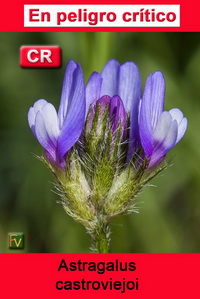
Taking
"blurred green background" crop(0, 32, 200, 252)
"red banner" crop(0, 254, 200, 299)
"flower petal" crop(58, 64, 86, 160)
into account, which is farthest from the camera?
"blurred green background" crop(0, 32, 200, 252)

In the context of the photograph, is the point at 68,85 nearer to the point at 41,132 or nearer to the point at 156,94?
the point at 41,132

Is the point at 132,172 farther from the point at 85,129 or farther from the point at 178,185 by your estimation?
the point at 178,185

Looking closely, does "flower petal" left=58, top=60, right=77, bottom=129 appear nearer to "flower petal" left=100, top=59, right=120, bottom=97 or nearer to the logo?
"flower petal" left=100, top=59, right=120, bottom=97

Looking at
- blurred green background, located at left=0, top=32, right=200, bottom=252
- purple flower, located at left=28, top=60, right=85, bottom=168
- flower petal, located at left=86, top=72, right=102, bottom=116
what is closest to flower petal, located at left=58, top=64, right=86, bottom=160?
purple flower, located at left=28, top=60, right=85, bottom=168

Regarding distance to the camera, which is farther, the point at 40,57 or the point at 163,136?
the point at 40,57

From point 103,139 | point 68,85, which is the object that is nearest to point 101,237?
point 103,139

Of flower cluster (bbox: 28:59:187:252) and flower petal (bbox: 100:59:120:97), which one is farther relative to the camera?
flower petal (bbox: 100:59:120:97)

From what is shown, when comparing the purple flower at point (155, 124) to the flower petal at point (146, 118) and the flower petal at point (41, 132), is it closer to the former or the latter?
the flower petal at point (146, 118)
